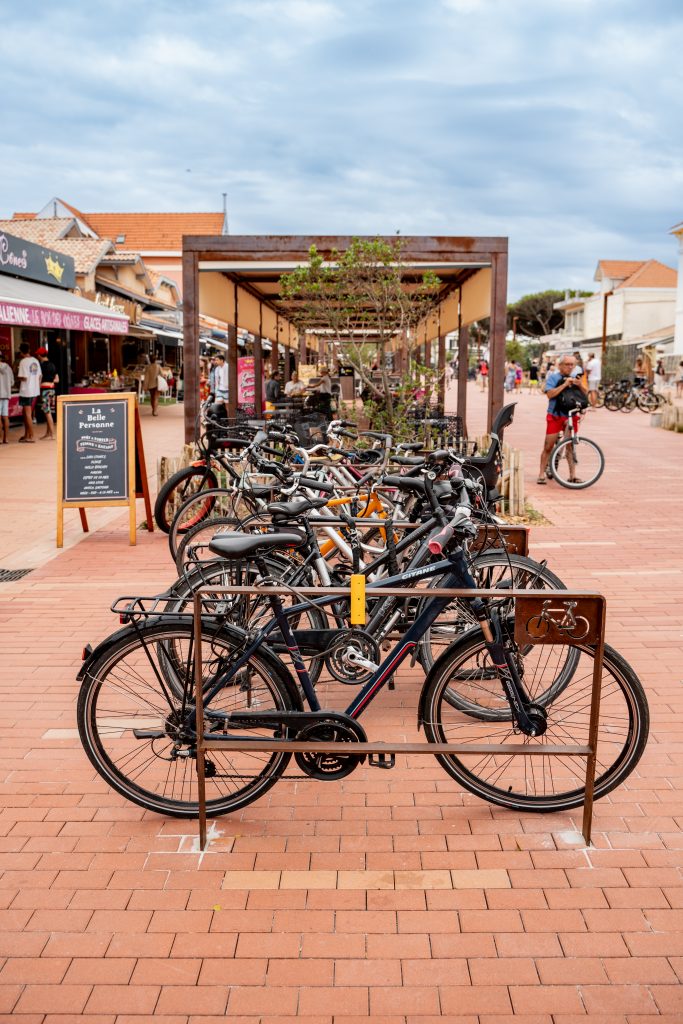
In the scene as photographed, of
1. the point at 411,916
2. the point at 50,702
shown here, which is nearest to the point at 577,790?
the point at 411,916

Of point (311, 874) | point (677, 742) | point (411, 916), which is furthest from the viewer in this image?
point (677, 742)

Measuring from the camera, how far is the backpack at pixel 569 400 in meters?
12.0

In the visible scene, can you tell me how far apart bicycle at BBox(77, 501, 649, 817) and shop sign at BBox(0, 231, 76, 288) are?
50.5 feet

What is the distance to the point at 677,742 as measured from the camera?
4.23m

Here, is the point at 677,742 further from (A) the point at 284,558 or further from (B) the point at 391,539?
(A) the point at 284,558

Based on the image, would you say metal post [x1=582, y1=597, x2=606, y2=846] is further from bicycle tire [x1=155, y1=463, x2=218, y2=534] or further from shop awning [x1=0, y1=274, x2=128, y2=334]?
shop awning [x1=0, y1=274, x2=128, y2=334]

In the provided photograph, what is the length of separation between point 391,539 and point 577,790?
141 cm

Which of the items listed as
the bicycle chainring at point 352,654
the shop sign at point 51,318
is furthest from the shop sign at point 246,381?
the bicycle chainring at point 352,654

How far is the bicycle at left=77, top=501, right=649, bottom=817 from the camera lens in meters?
3.44

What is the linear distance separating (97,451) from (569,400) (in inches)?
237

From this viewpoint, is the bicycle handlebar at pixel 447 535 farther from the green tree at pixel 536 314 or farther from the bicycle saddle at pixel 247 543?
the green tree at pixel 536 314

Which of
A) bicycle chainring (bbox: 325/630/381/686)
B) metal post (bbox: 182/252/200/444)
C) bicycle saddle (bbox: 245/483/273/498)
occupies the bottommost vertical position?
bicycle chainring (bbox: 325/630/381/686)

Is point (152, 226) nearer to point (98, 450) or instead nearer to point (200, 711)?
point (98, 450)

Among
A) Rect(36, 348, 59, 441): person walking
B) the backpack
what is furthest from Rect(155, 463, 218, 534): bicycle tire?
Rect(36, 348, 59, 441): person walking
